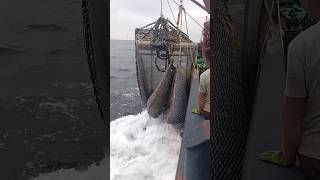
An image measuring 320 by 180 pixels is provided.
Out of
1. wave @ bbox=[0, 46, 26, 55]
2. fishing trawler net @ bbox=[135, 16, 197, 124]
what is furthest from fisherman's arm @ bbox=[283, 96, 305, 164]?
fishing trawler net @ bbox=[135, 16, 197, 124]

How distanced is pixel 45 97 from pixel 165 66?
44.7 ft

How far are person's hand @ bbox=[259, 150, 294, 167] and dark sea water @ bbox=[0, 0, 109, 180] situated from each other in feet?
5.51

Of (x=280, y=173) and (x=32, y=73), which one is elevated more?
(x=32, y=73)

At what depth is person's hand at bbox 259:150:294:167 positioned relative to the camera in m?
1.91

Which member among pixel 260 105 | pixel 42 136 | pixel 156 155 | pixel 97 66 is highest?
pixel 97 66

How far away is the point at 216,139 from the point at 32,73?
156 centimetres

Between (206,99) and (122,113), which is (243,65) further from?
(122,113)

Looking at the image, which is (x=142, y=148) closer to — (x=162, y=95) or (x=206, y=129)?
(x=162, y=95)

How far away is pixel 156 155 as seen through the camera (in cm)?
1233

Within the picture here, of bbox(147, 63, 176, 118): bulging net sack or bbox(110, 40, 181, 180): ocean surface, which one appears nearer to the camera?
bbox(110, 40, 181, 180): ocean surface

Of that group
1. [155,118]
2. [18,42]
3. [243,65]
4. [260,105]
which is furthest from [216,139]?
[155,118]

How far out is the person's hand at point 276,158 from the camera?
191cm

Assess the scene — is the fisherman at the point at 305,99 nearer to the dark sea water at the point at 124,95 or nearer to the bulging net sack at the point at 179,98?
the bulging net sack at the point at 179,98

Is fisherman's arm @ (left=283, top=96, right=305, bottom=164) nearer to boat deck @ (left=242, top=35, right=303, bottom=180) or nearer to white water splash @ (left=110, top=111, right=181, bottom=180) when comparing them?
boat deck @ (left=242, top=35, right=303, bottom=180)
